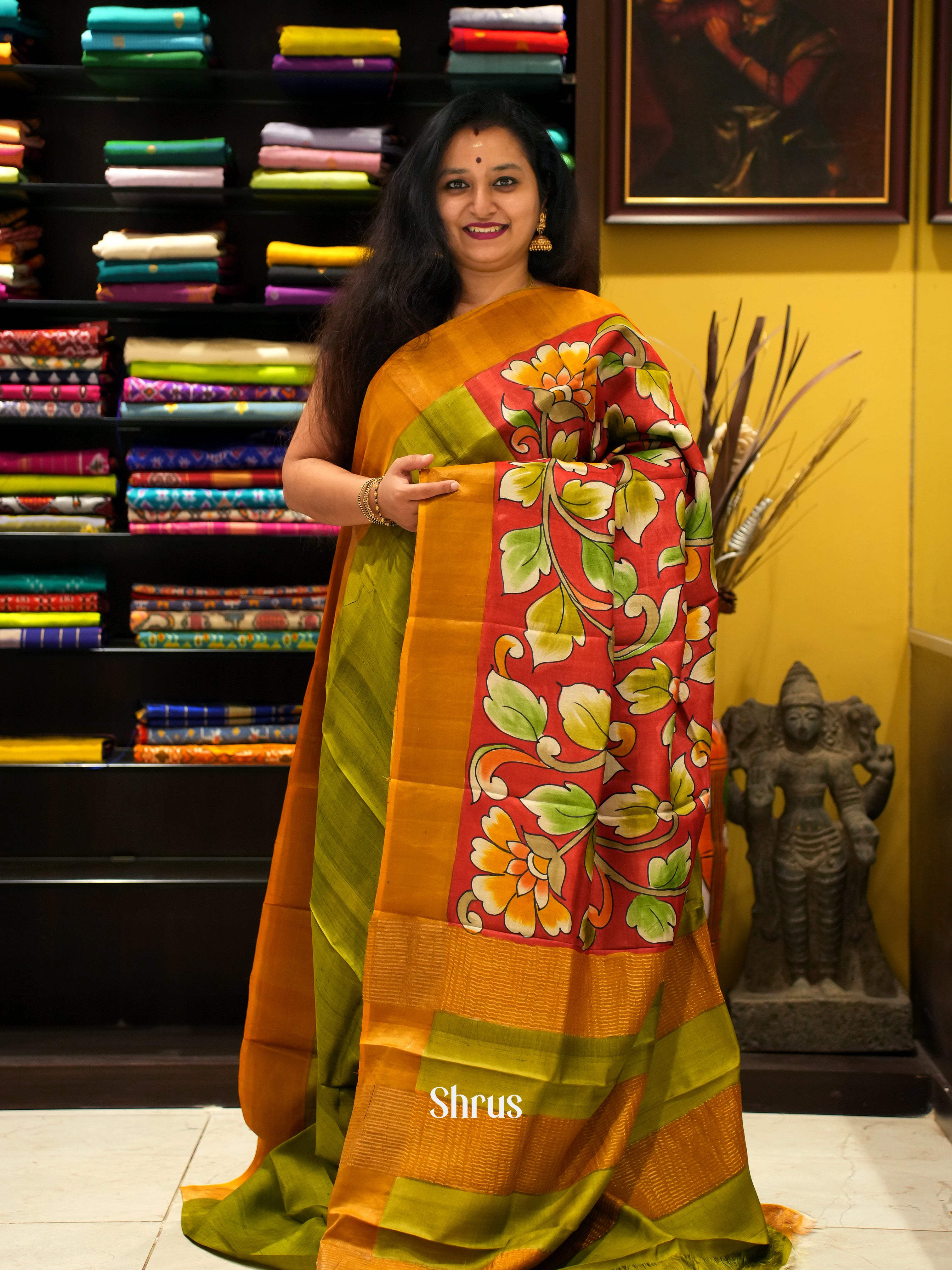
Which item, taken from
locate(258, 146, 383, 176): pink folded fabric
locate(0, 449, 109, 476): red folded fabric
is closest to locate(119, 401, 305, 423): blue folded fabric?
locate(0, 449, 109, 476): red folded fabric

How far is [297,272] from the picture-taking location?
2.59 meters

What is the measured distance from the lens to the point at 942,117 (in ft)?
8.70

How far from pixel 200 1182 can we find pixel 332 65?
2176 mm

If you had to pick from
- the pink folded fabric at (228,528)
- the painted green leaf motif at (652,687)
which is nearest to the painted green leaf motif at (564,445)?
the painted green leaf motif at (652,687)

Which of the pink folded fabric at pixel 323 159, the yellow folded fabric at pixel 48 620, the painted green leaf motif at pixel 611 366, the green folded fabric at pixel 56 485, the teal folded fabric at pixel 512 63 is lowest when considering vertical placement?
the yellow folded fabric at pixel 48 620

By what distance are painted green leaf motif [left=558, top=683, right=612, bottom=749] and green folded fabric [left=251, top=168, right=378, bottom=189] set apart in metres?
1.41

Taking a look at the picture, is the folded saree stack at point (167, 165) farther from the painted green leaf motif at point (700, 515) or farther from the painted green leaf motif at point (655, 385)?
the painted green leaf motif at point (700, 515)

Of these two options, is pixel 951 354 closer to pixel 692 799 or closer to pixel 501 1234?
pixel 692 799

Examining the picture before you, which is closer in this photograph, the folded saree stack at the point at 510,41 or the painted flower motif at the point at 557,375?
the painted flower motif at the point at 557,375

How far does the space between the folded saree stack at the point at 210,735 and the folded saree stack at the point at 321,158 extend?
857mm

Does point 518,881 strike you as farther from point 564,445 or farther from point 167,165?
point 167,165

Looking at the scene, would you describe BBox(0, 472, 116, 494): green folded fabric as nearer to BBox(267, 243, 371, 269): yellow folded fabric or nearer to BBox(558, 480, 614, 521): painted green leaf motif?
BBox(267, 243, 371, 269): yellow folded fabric

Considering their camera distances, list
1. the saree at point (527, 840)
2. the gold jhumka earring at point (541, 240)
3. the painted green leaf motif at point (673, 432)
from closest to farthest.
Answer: the saree at point (527, 840)
the painted green leaf motif at point (673, 432)
the gold jhumka earring at point (541, 240)

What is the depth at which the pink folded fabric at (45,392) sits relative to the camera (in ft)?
8.63
